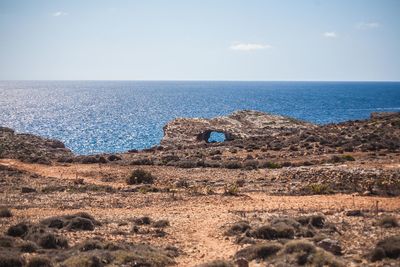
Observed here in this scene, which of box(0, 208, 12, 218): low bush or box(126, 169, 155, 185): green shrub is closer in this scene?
box(0, 208, 12, 218): low bush

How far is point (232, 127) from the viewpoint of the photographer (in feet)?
211

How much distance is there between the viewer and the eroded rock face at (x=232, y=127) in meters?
61.0

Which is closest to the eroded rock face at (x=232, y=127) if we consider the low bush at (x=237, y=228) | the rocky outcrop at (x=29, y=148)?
the rocky outcrop at (x=29, y=148)

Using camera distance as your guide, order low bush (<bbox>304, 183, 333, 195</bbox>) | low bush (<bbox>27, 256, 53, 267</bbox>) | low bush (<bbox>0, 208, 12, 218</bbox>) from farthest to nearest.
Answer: low bush (<bbox>304, 183, 333, 195</bbox>)
low bush (<bbox>0, 208, 12, 218</bbox>)
low bush (<bbox>27, 256, 53, 267</bbox>)

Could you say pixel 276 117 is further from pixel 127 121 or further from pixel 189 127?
pixel 127 121

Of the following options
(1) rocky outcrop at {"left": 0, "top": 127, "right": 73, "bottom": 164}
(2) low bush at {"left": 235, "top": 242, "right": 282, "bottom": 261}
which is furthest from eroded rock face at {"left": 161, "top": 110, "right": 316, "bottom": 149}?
(2) low bush at {"left": 235, "top": 242, "right": 282, "bottom": 261}

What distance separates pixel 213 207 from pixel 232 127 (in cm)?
4124

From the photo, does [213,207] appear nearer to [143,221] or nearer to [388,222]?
[143,221]

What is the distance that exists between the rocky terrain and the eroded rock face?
10425 mm

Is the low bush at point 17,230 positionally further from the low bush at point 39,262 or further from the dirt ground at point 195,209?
the low bush at point 39,262

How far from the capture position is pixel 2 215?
21.1 m

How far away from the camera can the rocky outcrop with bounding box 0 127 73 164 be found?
4462cm

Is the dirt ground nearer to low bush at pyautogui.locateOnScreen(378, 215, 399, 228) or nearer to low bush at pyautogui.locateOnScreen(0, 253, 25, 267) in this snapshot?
low bush at pyautogui.locateOnScreen(378, 215, 399, 228)

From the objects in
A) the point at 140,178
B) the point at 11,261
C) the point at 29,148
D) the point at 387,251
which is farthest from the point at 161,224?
the point at 29,148
